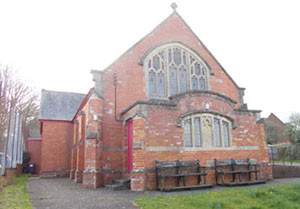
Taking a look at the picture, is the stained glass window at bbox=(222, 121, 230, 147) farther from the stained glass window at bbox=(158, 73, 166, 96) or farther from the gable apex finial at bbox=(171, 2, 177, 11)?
the gable apex finial at bbox=(171, 2, 177, 11)

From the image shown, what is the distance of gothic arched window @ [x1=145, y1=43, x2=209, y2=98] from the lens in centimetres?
1509

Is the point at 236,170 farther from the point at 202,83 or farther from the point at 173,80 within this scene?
the point at 173,80

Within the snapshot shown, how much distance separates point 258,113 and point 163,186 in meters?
7.53

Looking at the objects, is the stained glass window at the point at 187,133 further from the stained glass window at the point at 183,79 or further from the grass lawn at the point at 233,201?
the stained glass window at the point at 183,79

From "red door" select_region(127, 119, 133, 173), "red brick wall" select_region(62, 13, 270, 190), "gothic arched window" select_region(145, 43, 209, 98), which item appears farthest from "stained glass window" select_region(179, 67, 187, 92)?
"red door" select_region(127, 119, 133, 173)

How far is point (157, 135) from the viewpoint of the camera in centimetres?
1134

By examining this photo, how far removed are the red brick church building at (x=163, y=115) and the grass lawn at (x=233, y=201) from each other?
2.96 m

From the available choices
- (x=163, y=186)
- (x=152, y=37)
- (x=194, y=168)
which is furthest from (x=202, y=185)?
(x=152, y=37)

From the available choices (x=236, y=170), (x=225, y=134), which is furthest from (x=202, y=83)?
(x=236, y=170)

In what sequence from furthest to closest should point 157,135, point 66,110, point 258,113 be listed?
1. point 66,110
2. point 258,113
3. point 157,135

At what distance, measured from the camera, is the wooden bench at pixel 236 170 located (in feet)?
39.3

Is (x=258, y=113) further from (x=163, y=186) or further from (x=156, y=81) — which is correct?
(x=163, y=186)

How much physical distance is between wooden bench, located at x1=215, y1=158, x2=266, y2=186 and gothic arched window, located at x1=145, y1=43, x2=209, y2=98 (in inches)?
207

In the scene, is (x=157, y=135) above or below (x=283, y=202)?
above
